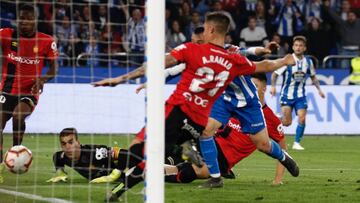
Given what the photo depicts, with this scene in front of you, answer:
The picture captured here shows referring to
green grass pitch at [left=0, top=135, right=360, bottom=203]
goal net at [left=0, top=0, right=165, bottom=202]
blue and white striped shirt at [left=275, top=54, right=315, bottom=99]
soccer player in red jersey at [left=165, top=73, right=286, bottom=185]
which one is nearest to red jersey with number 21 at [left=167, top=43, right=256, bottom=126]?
goal net at [left=0, top=0, right=165, bottom=202]

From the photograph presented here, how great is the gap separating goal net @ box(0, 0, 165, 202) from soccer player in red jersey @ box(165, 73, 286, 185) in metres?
0.49

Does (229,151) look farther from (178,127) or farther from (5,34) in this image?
(5,34)

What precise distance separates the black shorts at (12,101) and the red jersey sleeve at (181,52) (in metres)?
3.27

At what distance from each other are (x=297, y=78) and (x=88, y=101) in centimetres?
387

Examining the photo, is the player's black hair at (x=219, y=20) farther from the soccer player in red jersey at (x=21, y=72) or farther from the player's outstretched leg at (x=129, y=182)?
the soccer player in red jersey at (x=21, y=72)

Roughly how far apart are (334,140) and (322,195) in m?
9.79

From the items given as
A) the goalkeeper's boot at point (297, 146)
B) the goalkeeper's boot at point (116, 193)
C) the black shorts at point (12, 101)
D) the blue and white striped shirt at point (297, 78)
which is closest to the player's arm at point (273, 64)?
the goalkeeper's boot at point (116, 193)

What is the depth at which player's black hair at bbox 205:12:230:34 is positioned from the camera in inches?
396

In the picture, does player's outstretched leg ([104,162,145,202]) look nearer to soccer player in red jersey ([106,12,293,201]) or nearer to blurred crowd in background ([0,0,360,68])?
soccer player in red jersey ([106,12,293,201])

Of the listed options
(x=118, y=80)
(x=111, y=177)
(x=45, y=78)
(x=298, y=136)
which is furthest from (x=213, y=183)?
(x=298, y=136)

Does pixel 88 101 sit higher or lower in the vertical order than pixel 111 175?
higher

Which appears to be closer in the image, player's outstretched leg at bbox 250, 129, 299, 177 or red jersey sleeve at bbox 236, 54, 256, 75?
red jersey sleeve at bbox 236, 54, 256, 75

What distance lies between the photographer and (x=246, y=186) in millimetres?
11562

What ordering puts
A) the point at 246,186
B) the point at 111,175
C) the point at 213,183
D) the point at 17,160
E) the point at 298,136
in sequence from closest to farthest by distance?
the point at 17,160, the point at 213,183, the point at 111,175, the point at 246,186, the point at 298,136
